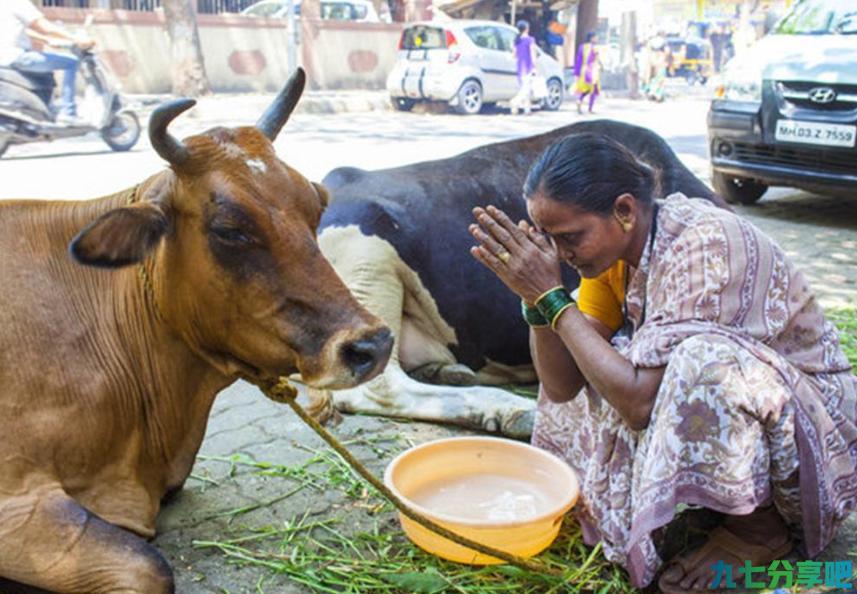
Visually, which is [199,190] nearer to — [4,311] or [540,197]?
[4,311]

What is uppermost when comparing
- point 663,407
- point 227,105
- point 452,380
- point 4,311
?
point 4,311

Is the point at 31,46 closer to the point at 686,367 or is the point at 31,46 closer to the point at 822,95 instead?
the point at 822,95

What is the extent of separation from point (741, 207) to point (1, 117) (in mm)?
7813

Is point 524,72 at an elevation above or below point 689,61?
above

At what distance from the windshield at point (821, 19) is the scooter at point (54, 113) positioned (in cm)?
754

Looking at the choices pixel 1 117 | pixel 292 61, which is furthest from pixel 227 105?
pixel 1 117

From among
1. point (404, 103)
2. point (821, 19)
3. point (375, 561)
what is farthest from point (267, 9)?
point (375, 561)

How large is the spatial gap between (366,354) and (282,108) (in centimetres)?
97

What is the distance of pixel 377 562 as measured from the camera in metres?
3.00

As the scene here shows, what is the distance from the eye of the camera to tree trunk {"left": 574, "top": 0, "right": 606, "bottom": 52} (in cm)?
2694

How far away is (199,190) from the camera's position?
8.71 ft

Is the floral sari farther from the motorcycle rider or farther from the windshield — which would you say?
the motorcycle rider

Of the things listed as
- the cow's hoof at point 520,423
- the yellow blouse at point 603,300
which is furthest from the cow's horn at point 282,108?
the cow's hoof at point 520,423

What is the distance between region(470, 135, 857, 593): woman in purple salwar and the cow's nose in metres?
0.44
